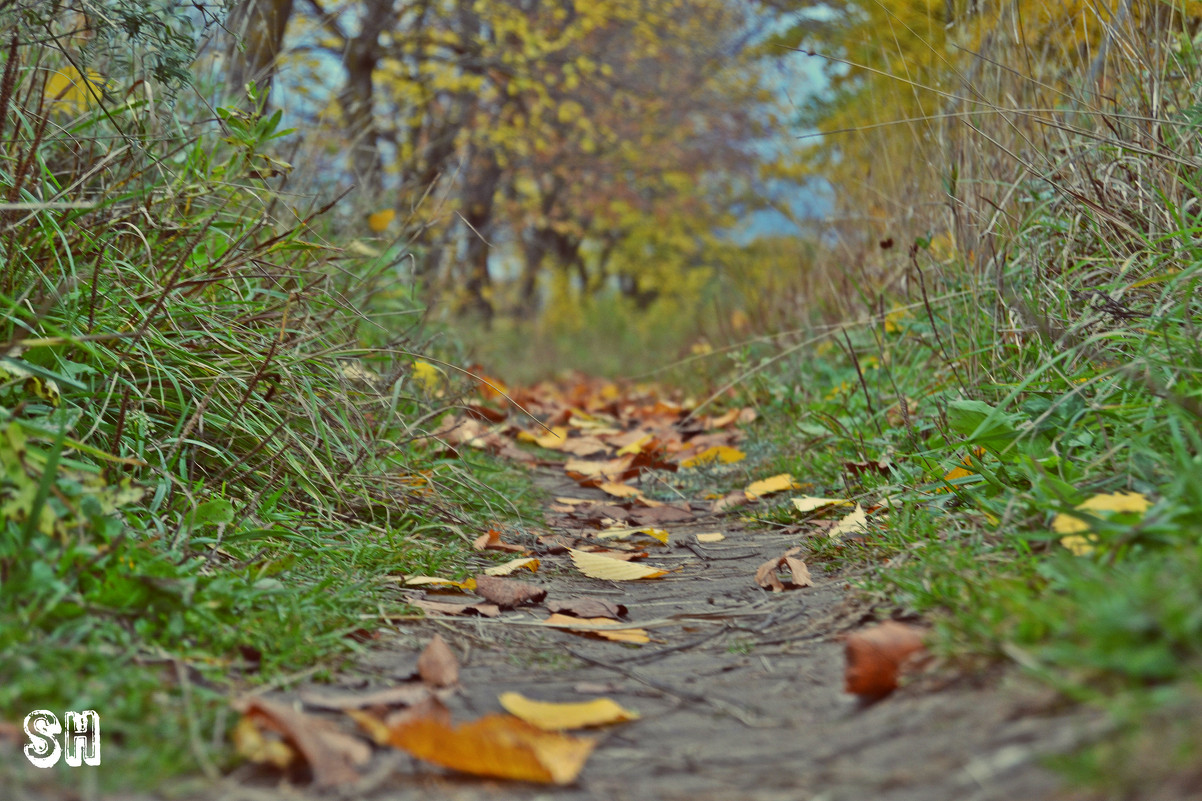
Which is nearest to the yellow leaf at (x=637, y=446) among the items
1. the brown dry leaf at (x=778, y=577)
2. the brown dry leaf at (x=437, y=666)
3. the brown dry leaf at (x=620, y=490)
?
the brown dry leaf at (x=620, y=490)

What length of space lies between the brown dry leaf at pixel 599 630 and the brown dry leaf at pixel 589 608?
0.05 meters

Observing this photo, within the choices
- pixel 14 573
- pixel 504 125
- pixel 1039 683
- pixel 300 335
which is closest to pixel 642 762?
pixel 1039 683

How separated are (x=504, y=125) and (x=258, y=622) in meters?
10.8

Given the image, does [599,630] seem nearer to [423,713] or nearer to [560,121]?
[423,713]

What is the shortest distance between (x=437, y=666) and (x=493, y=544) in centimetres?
83

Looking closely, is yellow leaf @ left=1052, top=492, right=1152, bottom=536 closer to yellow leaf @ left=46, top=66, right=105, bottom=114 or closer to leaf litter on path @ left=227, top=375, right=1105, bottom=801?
leaf litter on path @ left=227, top=375, right=1105, bottom=801

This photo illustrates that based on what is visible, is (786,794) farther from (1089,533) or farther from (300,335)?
(300,335)

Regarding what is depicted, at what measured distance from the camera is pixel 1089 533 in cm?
124

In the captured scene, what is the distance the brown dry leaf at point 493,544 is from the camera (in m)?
2.11

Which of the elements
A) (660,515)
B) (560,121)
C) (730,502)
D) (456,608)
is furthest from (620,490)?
(560,121)

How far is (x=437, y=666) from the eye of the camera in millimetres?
1297

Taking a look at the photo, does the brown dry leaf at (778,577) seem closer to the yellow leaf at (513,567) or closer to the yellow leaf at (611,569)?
the yellow leaf at (611,569)

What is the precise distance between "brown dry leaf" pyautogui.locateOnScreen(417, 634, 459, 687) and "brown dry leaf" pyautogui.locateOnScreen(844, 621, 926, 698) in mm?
573

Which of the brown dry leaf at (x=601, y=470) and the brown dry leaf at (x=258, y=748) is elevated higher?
the brown dry leaf at (x=601, y=470)
